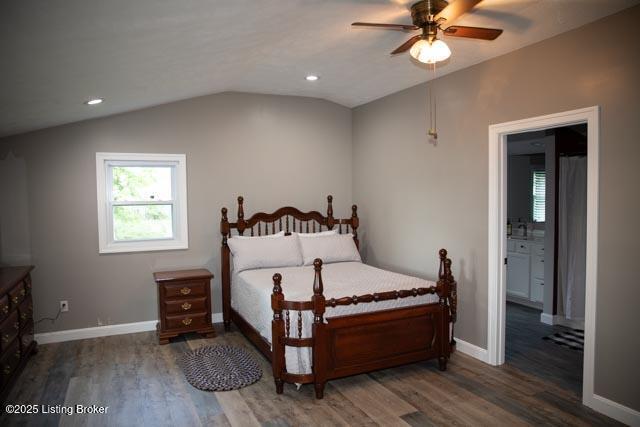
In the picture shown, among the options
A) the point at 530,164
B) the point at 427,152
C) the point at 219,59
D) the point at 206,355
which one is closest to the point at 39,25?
the point at 219,59

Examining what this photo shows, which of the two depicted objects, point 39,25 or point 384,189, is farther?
point 384,189

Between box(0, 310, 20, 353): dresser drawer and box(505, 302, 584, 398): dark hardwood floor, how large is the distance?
404cm

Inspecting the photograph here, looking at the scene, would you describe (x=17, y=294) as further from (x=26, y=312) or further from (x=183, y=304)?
(x=183, y=304)

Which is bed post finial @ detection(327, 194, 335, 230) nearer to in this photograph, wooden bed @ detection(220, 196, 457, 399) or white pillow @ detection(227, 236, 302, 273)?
white pillow @ detection(227, 236, 302, 273)

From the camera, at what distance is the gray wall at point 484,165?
292 centimetres

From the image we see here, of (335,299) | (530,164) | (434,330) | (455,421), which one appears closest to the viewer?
(455,421)

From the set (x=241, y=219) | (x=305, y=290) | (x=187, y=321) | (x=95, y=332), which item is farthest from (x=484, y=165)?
(x=95, y=332)

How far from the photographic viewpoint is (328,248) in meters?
5.14

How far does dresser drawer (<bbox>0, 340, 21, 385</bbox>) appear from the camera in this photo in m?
3.35

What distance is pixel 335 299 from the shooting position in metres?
3.42

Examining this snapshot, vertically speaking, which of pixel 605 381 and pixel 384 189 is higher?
pixel 384 189

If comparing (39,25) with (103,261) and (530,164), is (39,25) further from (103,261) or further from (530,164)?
(530,164)

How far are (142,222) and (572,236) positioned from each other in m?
4.79

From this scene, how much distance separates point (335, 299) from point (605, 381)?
6.20ft
